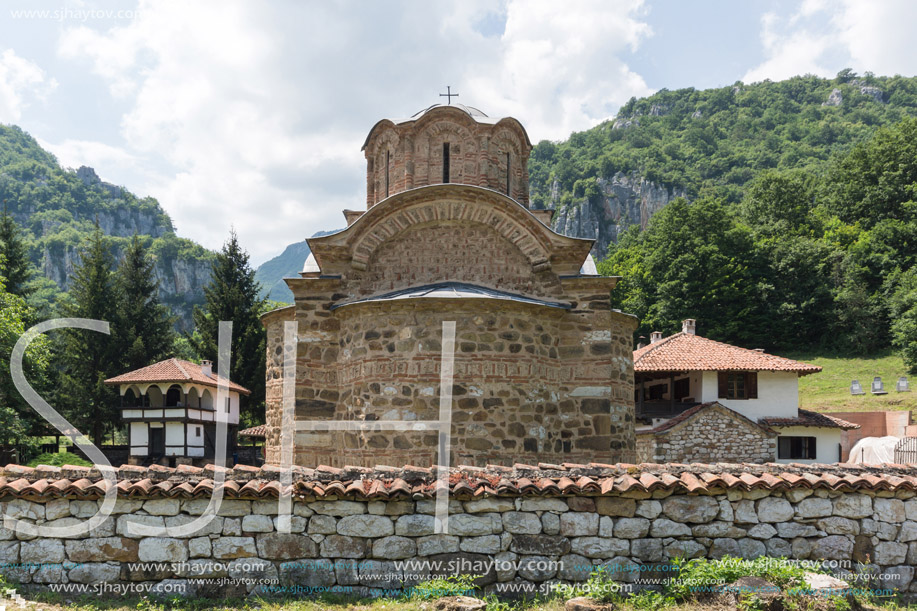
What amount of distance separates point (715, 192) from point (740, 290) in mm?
33696

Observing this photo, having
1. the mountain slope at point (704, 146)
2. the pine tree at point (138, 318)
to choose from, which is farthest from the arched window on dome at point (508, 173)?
the mountain slope at point (704, 146)

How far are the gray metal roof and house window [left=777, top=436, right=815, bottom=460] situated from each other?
14.6 metres

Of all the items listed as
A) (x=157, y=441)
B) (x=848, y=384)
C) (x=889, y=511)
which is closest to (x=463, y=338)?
(x=889, y=511)

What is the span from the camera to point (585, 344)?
11352 millimetres

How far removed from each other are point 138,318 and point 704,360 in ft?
80.9

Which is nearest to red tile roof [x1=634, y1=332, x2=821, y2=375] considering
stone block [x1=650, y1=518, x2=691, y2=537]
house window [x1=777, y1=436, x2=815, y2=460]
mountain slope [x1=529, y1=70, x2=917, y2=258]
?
house window [x1=777, y1=436, x2=815, y2=460]

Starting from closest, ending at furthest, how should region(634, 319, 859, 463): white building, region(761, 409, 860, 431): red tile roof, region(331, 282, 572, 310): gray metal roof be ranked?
region(331, 282, 572, 310): gray metal roof < region(761, 409, 860, 431): red tile roof < region(634, 319, 859, 463): white building

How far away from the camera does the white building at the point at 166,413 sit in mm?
24016

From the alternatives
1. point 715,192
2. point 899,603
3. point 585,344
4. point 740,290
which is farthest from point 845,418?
point 715,192

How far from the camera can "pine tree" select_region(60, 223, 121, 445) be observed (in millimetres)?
27484

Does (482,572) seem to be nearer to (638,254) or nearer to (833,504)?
(833,504)

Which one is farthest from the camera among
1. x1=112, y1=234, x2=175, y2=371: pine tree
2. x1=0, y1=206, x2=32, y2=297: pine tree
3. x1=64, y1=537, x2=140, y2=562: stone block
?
x1=112, y1=234, x2=175, y2=371: pine tree

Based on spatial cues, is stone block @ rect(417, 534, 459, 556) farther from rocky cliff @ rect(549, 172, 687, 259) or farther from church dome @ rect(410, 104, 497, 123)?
rocky cliff @ rect(549, 172, 687, 259)

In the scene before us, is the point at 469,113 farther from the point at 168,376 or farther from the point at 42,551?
the point at 168,376
